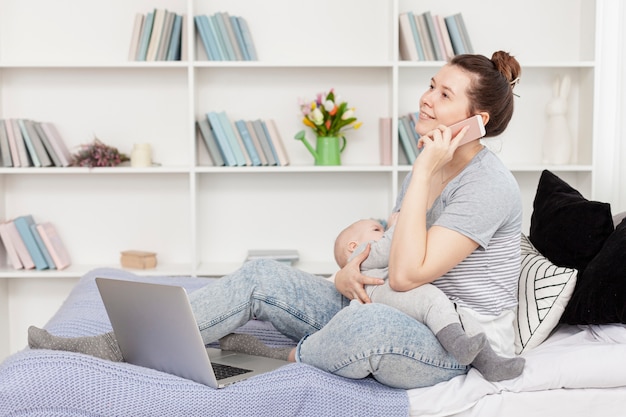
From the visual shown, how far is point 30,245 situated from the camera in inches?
148

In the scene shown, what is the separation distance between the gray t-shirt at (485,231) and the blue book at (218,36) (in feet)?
6.20

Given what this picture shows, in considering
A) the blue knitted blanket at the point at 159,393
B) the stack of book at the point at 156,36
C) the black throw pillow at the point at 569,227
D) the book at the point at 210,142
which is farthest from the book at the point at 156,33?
the blue knitted blanket at the point at 159,393

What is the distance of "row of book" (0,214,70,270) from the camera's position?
3.74m

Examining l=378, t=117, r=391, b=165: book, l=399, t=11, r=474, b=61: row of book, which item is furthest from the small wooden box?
l=399, t=11, r=474, b=61: row of book

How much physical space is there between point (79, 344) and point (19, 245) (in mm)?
1951

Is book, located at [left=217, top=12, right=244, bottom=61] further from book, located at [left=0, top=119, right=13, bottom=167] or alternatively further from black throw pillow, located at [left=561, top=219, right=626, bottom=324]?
black throw pillow, located at [left=561, top=219, right=626, bottom=324]

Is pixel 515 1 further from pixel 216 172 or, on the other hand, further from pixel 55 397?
pixel 55 397

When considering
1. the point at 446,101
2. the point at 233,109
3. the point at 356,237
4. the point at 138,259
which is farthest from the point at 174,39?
the point at 446,101

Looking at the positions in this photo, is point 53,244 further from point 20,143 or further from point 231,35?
point 231,35

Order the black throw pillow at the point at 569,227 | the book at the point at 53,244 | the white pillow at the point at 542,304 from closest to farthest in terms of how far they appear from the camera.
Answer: the white pillow at the point at 542,304
the black throw pillow at the point at 569,227
the book at the point at 53,244

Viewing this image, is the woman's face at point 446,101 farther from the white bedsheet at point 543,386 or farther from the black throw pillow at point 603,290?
the white bedsheet at point 543,386

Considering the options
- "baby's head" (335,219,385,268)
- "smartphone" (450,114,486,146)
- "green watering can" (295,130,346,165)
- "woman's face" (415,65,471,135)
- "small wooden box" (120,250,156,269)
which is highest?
"woman's face" (415,65,471,135)

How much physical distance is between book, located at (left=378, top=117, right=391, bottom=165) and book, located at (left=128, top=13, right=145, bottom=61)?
1114 mm

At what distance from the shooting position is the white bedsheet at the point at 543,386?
6.04ft
